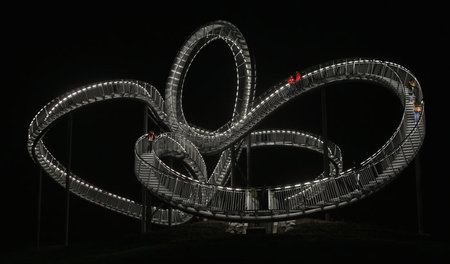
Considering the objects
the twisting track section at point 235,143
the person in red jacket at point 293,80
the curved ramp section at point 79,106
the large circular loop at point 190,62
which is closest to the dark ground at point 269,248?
the twisting track section at point 235,143

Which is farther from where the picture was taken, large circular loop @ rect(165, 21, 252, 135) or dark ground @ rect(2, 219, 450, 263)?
large circular loop @ rect(165, 21, 252, 135)

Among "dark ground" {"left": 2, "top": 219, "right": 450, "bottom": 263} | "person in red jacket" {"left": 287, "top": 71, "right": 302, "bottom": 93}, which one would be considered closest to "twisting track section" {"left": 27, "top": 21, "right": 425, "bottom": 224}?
"person in red jacket" {"left": 287, "top": 71, "right": 302, "bottom": 93}

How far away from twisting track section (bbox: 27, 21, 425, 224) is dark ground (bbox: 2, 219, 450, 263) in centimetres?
153

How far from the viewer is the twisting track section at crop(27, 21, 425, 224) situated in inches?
850

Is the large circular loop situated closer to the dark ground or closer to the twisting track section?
the twisting track section

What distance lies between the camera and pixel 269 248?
16234 millimetres

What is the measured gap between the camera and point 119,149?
159 ft

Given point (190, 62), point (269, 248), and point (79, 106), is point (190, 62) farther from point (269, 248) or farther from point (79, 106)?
point (269, 248)

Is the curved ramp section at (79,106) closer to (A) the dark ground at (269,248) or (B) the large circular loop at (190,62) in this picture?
(B) the large circular loop at (190,62)

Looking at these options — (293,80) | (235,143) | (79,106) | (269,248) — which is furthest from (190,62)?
(269,248)

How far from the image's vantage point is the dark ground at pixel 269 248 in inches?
588

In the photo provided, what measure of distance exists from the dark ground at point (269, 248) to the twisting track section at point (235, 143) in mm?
1530

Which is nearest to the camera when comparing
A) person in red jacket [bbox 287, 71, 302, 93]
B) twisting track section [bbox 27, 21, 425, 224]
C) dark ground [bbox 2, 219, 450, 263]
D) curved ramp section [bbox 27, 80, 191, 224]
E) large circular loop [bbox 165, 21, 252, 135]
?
dark ground [bbox 2, 219, 450, 263]

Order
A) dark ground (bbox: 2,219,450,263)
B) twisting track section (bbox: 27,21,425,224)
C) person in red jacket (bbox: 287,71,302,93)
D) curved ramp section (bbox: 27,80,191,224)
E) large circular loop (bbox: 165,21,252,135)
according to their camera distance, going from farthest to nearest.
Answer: large circular loop (bbox: 165,21,252,135) → curved ramp section (bbox: 27,80,191,224) → person in red jacket (bbox: 287,71,302,93) → twisting track section (bbox: 27,21,425,224) → dark ground (bbox: 2,219,450,263)
